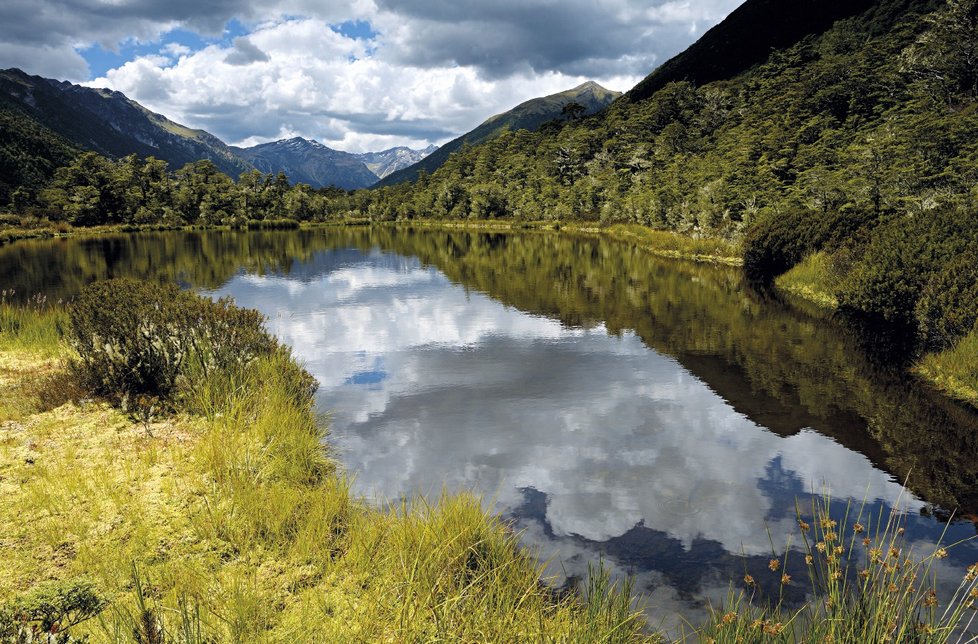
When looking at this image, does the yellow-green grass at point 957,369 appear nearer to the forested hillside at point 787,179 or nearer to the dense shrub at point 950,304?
the forested hillside at point 787,179

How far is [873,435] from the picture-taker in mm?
10930

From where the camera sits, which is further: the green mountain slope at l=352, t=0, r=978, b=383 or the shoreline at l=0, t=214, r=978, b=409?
the green mountain slope at l=352, t=0, r=978, b=383

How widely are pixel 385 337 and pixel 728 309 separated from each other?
15.1 m

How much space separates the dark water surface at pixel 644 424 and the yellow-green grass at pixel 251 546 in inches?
54.7

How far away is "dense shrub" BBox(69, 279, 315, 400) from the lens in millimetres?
11672

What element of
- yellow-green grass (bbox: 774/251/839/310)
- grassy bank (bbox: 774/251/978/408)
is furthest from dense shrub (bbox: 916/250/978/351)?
yellow-green grass (bbox: 774/251/839/310)

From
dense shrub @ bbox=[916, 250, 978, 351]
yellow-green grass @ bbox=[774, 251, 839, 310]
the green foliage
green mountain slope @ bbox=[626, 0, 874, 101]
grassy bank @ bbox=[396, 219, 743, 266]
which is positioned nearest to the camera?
the green foliage

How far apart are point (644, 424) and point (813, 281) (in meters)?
19.8

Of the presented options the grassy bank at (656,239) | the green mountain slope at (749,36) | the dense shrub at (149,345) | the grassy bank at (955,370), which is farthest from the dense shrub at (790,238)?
the green mountain slope at (749,36)

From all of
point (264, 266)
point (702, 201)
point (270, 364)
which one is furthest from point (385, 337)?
point (702, 201)

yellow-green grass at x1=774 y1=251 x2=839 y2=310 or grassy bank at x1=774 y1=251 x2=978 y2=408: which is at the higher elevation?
yellow-green grass at x1=774 y1=251 x2=839 y2=310

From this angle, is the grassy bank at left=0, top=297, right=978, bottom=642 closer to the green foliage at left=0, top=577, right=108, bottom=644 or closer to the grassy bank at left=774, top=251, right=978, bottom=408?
the green foliage at left=0, top=577, right=108, bottom=644

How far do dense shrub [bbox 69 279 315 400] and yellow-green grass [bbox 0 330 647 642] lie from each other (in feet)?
5.62

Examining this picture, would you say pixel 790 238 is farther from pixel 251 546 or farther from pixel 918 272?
pixel 251 546
